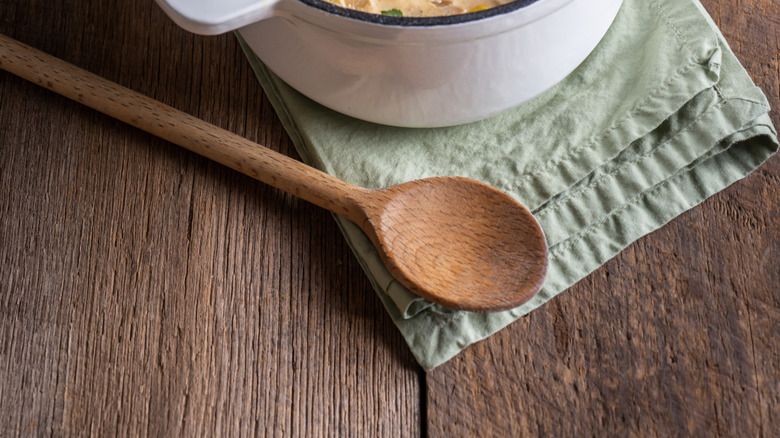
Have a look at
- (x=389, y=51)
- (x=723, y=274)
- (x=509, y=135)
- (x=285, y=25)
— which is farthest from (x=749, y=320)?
(x=285, y=25)

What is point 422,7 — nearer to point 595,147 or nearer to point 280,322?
point 595,147

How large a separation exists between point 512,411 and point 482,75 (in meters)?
0.43

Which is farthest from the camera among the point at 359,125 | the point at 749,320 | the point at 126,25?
the point at 126,25

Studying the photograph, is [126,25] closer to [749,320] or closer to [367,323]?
[367,323]

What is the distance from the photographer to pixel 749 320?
1003 millimetres

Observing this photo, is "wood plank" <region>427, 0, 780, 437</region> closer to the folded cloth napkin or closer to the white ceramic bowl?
the folded cloth napkin

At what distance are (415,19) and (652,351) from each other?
20.7 inches

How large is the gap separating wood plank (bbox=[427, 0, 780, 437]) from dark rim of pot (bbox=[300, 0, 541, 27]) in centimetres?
40

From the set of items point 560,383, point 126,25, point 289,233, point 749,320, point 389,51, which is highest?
point 126,25

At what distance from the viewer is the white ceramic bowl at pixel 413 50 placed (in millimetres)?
850

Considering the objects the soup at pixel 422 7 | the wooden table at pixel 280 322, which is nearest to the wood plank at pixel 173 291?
the wooden table at pixel 280 322

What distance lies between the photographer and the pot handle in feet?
2.84

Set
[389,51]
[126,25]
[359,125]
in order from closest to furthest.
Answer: [389,51] → [359,125] → [126,25]

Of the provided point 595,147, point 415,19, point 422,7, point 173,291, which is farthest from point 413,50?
point 173,291
